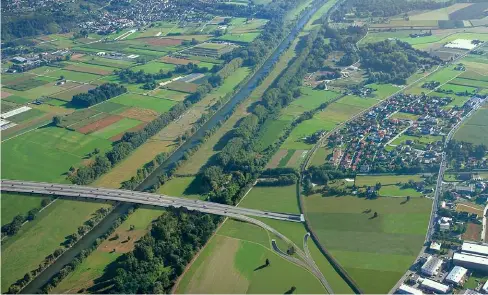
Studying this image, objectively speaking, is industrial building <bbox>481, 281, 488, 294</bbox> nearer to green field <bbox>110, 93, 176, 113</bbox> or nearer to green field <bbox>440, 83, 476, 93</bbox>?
green field <bbox>440, 83, 476, 93</bbox>

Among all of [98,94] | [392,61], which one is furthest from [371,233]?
[392,61]

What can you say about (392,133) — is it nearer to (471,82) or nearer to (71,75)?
(471,82)

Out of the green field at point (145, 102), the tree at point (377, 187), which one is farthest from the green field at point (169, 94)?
the tree at point (377, 187)

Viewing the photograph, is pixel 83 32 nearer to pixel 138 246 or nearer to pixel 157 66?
pixel 157 66

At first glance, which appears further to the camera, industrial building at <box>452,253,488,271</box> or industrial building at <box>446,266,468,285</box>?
industrial building at <box>452,253,488,271</box>

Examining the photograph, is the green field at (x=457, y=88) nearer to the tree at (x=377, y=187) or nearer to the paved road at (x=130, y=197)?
the tree at (x=377, y=187)

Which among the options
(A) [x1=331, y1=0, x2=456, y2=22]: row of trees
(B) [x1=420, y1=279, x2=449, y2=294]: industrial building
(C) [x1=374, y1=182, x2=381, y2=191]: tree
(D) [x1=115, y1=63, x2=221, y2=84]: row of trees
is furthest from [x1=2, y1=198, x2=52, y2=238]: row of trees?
(A) [x1=331, y1=0, x2=456, y2=22]: row of trees
